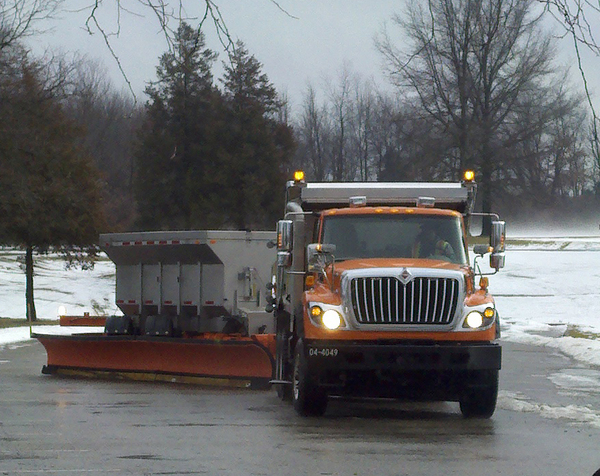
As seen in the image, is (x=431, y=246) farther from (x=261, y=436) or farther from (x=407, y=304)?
(x=261, y=436)

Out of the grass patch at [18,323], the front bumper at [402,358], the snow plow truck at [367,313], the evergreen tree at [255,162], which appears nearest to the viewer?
the front bumper at [402,358]

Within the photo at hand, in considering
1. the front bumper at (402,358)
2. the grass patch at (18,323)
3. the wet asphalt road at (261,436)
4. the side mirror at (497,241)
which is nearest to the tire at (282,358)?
the wet asphalt road at (261,436)

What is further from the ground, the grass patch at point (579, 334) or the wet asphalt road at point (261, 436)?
the wet asphalt road at point (261, 436)

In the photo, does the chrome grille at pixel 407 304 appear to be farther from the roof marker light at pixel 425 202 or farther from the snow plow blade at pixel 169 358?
the snow plow blade at pixel 169 358

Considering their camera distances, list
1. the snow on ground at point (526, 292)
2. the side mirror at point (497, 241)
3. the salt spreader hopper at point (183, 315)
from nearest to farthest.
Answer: the side mirror at point (497, 241)
the salt spreader hopper at point (183, 315)
the snow on ground at point (526, 292)

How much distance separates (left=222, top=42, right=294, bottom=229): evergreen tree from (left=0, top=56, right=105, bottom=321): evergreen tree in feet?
91.7

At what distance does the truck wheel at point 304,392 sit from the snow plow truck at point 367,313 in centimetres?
2

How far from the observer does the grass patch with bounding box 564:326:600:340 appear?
2700 centimetres

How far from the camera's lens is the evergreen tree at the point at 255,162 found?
221 feet

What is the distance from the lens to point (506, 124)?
62344 millimetres

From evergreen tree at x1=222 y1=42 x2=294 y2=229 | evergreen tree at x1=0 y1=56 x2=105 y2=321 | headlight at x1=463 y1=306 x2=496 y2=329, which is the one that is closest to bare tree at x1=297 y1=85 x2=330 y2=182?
evergreen tree at x1=222 y1=42 x2=294 y2=229

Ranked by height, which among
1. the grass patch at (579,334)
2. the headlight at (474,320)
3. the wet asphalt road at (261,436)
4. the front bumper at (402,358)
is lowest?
the grass patch at (579,334)

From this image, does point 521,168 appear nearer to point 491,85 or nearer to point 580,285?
point 491,85

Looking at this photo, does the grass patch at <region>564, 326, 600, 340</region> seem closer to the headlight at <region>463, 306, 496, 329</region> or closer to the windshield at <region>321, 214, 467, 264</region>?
the windshield at <region>321, 214, 467, 264</region>
